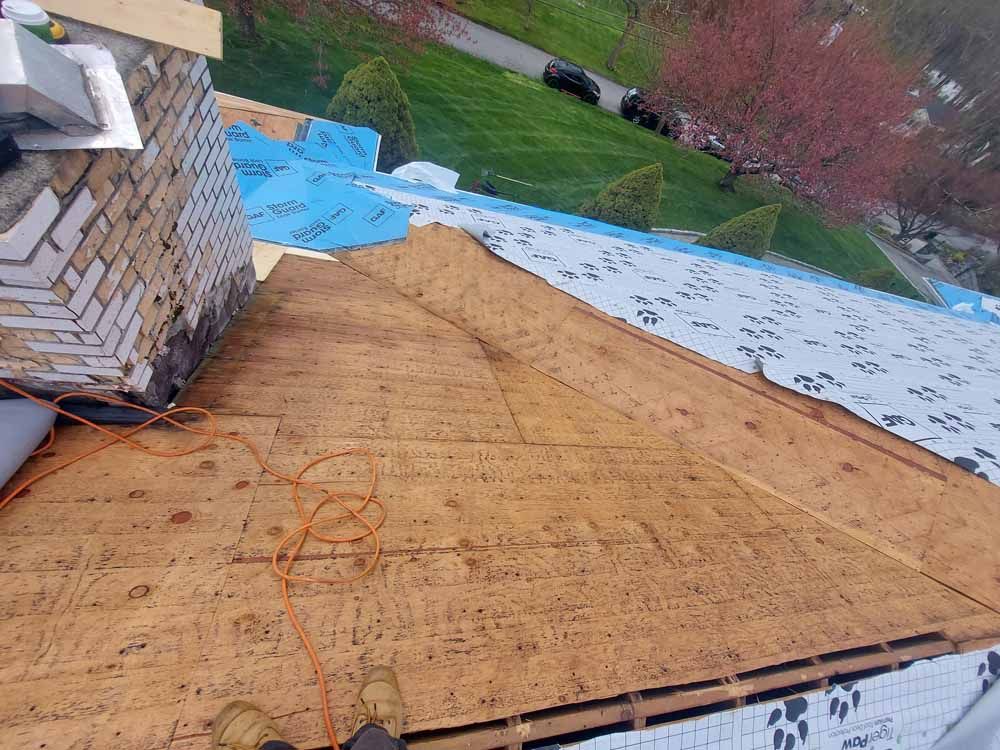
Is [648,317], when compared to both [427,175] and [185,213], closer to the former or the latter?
[185,213]

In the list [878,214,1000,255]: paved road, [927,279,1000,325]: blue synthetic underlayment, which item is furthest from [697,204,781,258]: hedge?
[878,214,1000,255]: paved road

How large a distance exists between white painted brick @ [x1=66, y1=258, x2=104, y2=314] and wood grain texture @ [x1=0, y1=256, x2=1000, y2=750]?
0.52 meters

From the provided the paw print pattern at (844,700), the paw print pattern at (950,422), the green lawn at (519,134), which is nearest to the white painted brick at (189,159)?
the paw print pattern at (844,700)

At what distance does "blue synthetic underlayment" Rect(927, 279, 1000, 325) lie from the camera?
7.96 metres

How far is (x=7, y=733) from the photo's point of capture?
0.97 metres

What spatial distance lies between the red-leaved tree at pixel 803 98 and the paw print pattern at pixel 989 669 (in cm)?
1174

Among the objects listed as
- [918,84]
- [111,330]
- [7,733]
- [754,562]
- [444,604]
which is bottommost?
[7,733]

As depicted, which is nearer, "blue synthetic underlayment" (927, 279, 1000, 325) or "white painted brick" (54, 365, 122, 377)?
"white painted brick" (54, 365, 122, 377)

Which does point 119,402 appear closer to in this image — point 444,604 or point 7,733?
point 7,733

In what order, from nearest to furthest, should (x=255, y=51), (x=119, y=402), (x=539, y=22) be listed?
(x=119, y=402), (x=255, y=51), (x=539, y=22)

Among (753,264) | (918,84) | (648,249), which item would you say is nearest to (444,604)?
(648,249)

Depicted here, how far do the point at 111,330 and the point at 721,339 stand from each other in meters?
2.92

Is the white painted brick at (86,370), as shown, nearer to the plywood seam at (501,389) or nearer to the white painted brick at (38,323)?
the white painted brick at (38,323)

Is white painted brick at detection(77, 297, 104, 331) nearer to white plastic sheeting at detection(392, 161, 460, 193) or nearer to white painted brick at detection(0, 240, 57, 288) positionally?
white painted brick at detection(0, 240, 57, 288)
